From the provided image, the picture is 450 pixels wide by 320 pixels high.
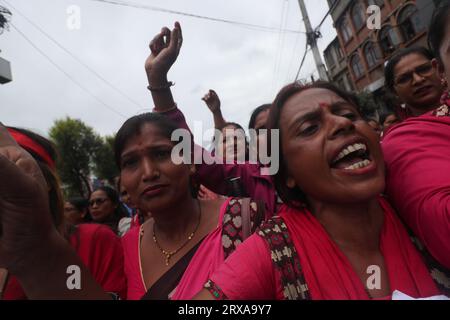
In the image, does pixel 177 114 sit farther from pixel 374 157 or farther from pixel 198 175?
pixel 374 157

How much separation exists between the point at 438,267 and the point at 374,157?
428 mm

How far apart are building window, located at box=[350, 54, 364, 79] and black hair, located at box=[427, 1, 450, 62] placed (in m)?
21.8

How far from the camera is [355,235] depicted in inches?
44.3

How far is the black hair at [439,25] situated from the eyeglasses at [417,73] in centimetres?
113

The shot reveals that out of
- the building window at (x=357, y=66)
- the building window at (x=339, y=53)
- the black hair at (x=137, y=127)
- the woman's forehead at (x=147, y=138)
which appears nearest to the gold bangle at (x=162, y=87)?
the black hair at (x=137, y=127)

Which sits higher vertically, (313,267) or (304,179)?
(304,179)

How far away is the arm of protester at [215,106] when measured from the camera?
3075 mm

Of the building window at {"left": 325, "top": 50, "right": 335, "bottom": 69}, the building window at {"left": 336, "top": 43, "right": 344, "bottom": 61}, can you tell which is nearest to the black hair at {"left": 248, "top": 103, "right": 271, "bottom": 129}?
the building window at {"left": 336, "top": 43, "right": 344, "bottom": 61}

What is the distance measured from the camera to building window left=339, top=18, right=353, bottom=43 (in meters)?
20.1

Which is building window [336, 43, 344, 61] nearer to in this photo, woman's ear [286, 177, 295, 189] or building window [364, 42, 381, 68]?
building window [364, 42, 381, 68]

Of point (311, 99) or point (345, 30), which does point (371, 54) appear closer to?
point (345, 30)

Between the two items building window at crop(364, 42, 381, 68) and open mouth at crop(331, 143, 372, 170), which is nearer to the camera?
open mouth at crop(331, 143, 372, 170)

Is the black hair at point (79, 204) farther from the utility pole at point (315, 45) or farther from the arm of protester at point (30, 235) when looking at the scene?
the utility pole at point (315, 45)
